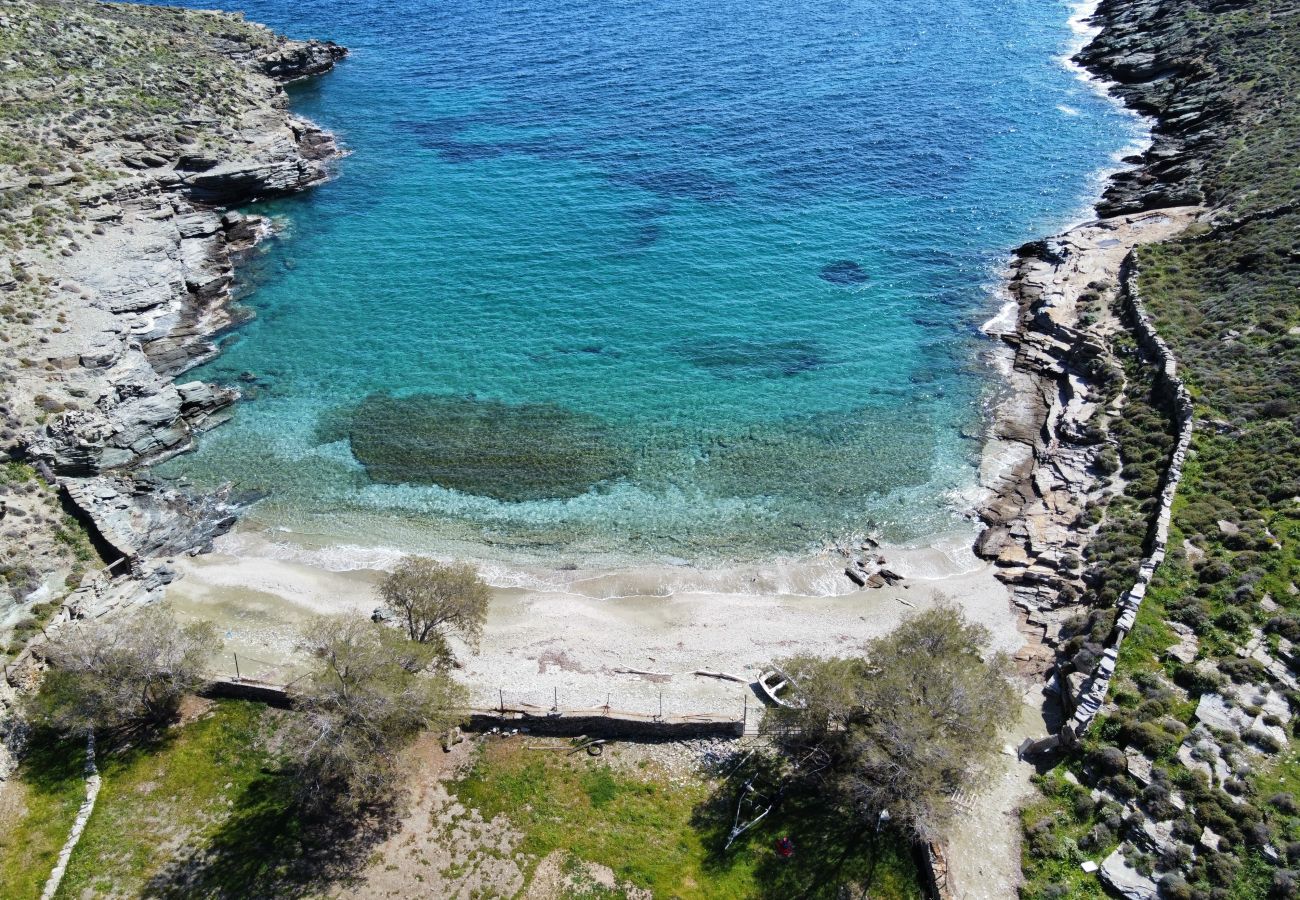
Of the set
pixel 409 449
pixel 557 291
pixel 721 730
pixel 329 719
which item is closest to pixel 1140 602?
pixel 721 730

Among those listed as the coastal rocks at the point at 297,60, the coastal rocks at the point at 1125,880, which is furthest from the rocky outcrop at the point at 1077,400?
the coastal rocks at the point at 297,60

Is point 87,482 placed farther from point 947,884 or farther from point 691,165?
point 691,165

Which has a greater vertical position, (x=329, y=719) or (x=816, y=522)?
(x=329, y=719)

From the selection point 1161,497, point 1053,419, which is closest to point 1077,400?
point 1053,419

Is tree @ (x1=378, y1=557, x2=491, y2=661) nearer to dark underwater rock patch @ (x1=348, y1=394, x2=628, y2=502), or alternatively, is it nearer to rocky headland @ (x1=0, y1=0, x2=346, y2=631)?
dark underwater rock patch @ (x1=348, y1=394, x2=628, y2=502)

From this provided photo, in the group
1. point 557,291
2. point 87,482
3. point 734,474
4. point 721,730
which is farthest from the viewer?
point 557,291
